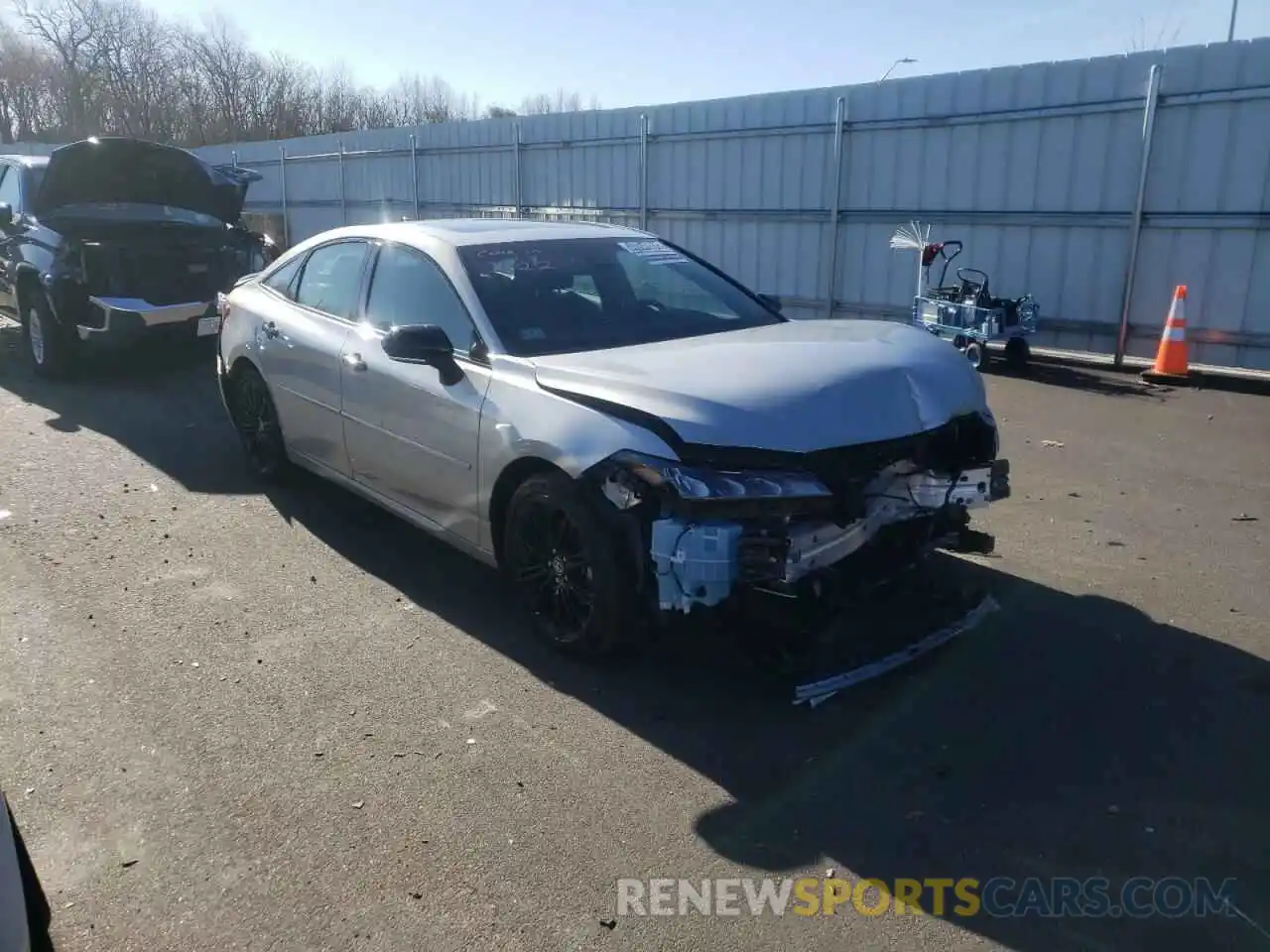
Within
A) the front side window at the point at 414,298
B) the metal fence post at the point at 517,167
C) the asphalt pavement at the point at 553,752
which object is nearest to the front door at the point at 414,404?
the front side window at the point at 414,298

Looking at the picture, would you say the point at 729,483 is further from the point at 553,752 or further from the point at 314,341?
the point at 314,341

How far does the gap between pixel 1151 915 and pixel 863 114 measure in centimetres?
1093

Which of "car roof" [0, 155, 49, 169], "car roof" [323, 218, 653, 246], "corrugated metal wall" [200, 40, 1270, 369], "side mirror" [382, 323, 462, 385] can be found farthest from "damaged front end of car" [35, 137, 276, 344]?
"side mirror" [382, 323, 462, 385]

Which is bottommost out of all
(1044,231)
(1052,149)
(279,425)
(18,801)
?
(18,801)

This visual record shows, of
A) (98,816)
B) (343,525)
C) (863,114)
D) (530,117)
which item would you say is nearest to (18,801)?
(98,816)

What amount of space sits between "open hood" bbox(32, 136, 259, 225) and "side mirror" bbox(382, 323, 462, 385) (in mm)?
7618

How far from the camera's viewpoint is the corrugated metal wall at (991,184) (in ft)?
31.5

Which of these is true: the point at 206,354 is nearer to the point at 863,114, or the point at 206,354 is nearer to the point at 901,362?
the point at 863,114

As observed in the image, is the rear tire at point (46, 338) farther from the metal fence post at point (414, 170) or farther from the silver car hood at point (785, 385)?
the metal fence post at point (414, 170)

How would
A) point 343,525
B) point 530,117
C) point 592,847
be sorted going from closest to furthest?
point 592,847, point 343,525, point 530,117

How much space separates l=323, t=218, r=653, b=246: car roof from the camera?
194 inches

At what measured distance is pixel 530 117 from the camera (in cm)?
1648

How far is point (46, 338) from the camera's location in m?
9.70

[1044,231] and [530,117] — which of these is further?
[530,117]
